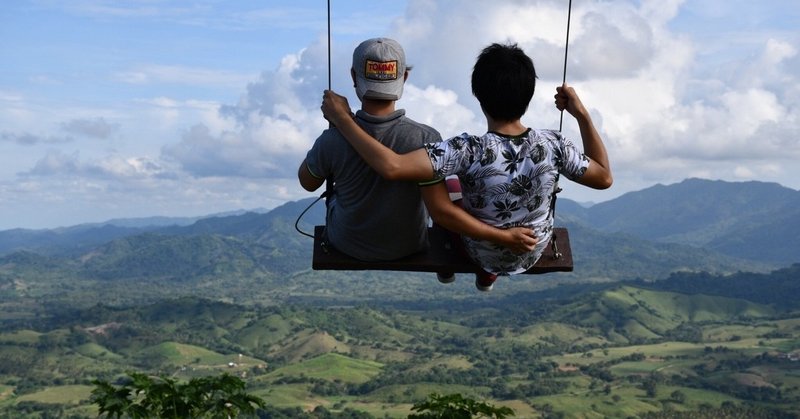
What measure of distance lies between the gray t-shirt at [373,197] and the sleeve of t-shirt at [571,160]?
35.2 inches

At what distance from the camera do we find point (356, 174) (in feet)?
22.1

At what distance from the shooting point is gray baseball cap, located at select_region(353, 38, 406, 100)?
6270 millimetres

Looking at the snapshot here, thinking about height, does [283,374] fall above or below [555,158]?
below

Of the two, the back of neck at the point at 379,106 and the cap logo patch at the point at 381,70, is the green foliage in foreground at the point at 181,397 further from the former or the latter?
the cap logo patch at the point at 381,70

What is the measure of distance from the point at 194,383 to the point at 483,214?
3.52 metres

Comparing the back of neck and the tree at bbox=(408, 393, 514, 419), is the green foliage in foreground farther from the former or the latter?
the back of neck

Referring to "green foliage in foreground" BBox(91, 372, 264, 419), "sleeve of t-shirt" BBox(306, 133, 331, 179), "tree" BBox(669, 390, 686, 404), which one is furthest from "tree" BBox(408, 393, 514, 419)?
"tree" BBox(669, 390, 686, 404)

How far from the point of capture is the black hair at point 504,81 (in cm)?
595

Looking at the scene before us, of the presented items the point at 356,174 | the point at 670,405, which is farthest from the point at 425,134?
the point at 670,405

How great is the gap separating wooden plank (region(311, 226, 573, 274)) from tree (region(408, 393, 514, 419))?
2185 millimetres

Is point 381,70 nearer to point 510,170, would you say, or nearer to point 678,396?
point 510,170

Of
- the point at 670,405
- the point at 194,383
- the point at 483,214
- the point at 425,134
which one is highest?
the point at 425,134

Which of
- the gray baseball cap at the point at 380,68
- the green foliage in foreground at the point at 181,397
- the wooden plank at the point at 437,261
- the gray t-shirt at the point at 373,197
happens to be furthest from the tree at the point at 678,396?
the gray baseball cap at the point at 380,68

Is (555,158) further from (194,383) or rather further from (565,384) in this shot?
(565,384)
